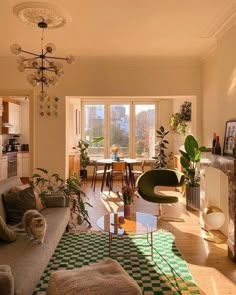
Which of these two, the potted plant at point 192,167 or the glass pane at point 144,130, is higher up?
the glass pane at point 144,130

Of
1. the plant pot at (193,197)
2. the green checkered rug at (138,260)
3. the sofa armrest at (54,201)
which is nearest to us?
the green checkered rug at (138,260)

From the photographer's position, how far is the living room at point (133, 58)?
3.48 m

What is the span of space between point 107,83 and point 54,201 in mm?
2611

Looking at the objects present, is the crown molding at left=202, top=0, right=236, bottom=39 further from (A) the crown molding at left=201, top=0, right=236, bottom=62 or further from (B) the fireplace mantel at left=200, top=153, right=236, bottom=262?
(B) the fireplace mantel at left=200, top=153, right=236, bottom=262

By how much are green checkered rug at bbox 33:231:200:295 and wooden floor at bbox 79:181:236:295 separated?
111mm

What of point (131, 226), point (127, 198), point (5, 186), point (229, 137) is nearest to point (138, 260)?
point (131, 226)

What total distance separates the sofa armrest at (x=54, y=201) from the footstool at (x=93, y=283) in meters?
1.84

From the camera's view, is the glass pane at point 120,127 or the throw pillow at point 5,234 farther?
the glass pane at point 120,127

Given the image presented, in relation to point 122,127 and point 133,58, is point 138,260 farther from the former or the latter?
point 122,127

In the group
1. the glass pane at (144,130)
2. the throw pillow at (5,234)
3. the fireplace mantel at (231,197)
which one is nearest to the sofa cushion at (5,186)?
the throw pillow at (5,234)

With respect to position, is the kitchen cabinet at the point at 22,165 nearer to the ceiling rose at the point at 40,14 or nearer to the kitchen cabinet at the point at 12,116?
the kitchen cabinet at the point at 12,116

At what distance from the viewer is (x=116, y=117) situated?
8.89 metres

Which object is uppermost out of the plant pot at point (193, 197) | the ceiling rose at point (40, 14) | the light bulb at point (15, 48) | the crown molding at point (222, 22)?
the crown molding at point (222, 22)

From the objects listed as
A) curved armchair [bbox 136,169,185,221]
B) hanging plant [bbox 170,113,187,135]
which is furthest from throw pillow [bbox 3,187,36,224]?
hanging plant [bbox 170,113,187,135]
